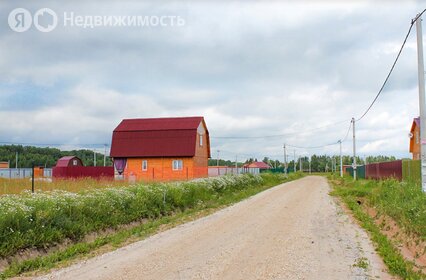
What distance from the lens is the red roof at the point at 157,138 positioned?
38.1 metres

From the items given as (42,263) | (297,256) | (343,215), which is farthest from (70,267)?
(343,215)

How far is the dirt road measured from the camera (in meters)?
6.95

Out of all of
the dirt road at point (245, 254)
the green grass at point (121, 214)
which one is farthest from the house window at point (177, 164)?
the dirt road at point (245, 254)

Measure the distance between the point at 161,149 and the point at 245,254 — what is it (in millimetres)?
30781

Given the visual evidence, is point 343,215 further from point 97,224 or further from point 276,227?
point 97,224

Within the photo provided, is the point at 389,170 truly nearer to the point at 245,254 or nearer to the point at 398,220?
the point at 398,220

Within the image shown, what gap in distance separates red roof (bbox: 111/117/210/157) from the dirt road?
2509 cm

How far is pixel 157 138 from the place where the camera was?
1548 inches

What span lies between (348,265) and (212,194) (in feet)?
50.6

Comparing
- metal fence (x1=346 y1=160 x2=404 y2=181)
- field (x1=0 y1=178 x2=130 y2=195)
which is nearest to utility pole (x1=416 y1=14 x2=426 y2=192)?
metal fence (x1=346 y1=160 x2=404 y2=181)

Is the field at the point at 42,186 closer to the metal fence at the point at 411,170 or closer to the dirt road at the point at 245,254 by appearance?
the dirt road at the point at 245,254

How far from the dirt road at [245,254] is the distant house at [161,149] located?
81.5ft

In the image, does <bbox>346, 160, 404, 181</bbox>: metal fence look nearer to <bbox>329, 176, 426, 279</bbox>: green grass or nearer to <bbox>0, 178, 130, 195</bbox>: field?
<bbox>329, 176, 426, 279</bbox>: green grass

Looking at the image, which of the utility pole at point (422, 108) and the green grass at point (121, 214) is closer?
the green grass at point (121, 214)
